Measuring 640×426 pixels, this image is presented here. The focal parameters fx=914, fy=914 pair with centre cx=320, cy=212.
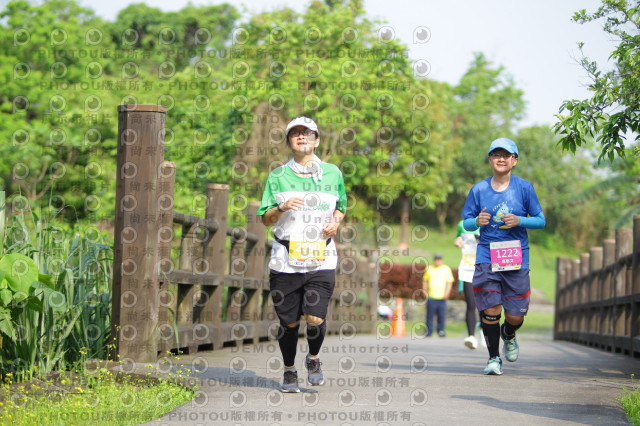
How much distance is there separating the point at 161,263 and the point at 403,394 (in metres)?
2.37

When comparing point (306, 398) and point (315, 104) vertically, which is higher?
point (315, 104)

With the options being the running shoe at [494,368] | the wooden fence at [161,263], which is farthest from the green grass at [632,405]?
the wooden fence at [161,263]

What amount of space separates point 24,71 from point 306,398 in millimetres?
36711

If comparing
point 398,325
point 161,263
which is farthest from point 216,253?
point 398,325

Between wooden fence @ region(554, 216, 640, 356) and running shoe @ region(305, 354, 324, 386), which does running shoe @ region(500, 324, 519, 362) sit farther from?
wooden fence @ region(554, 216, 640, 356)

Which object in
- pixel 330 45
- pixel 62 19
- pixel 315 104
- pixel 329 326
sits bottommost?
pixel 329 326

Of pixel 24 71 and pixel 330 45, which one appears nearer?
pixel 330 45

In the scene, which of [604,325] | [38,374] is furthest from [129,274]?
[604,325]

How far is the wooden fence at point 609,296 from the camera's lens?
9844 mm

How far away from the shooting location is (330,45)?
2366cm

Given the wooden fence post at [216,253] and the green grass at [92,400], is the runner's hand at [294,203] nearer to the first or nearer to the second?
the green grass at [92,400]

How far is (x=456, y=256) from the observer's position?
185 feet

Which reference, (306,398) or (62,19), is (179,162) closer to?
(306,398)

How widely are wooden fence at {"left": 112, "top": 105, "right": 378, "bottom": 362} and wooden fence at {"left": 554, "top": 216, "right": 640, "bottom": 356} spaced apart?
13.8 feet
